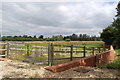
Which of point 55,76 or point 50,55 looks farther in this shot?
point 50,55

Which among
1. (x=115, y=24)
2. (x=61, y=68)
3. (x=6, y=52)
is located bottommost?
(x=61, y=68)

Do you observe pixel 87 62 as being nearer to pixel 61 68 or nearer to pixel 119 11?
pixel 61 68

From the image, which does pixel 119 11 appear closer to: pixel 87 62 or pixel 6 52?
pixel 87 62

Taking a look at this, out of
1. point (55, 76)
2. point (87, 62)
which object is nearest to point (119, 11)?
point (87, 62)

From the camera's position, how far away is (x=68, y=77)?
4.14 m

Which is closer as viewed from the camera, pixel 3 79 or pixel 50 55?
pixel 3 79

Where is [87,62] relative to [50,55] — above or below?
below

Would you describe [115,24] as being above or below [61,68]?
above

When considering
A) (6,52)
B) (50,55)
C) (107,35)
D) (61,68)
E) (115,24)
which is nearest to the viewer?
(61,68)

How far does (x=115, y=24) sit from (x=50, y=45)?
5060 mm

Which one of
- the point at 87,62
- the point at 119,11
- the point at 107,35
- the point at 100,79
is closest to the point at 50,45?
the point at 87,62

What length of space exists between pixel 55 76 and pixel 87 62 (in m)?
2.87

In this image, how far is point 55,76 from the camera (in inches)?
165

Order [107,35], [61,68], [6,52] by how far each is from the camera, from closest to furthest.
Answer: [61,68] < [6,52] < [107,35]
